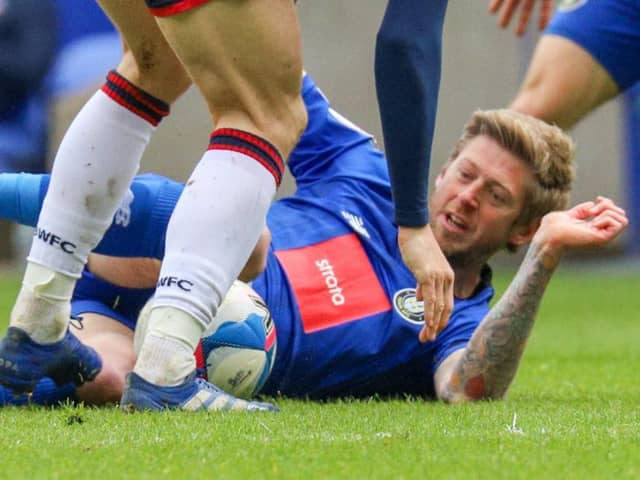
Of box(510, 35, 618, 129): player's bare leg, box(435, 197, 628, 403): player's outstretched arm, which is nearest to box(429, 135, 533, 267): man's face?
box(435, 197, 628, 403): player's outstretched arm

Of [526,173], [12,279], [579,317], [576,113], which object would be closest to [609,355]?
[576,113]

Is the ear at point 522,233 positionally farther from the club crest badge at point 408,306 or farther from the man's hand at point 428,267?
the man's hand at point 428,267

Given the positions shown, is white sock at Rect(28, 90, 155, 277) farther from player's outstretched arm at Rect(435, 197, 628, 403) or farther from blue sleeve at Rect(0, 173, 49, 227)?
player's outstretched arm at Rect(435, 197, 628, 403)

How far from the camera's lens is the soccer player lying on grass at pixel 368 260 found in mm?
3826

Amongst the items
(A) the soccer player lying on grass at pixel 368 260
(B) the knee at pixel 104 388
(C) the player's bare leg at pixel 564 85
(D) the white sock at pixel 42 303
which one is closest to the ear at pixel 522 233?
(A) the soccer player lying on grass at pixel 368 260

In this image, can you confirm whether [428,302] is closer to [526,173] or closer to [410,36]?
[410,36]

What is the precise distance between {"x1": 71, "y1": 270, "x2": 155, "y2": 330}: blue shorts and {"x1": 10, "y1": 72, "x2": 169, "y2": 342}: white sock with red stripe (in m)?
0.70

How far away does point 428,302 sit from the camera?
326 centimetres

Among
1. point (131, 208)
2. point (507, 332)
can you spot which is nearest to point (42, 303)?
point (131, 208)

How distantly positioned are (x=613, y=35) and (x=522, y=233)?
6.47ft

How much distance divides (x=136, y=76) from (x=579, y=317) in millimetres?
5755

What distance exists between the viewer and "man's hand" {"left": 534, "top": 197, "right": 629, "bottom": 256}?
12.2 ft

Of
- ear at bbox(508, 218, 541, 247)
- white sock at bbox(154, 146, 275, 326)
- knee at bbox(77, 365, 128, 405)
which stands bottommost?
knee at bbox(77, 365, 128, 405)

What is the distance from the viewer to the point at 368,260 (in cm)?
431
